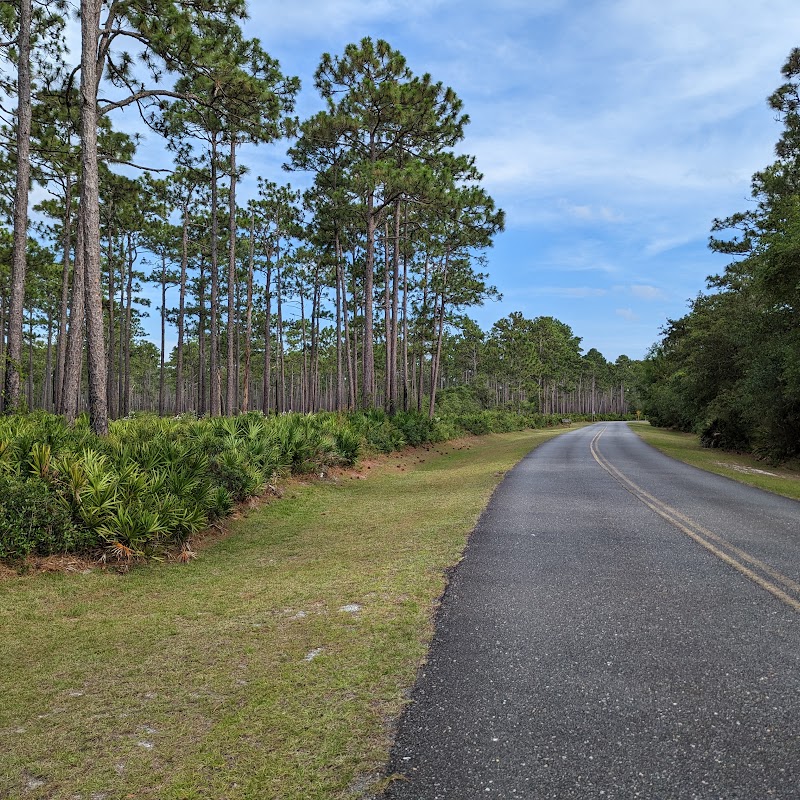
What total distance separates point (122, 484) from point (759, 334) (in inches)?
917

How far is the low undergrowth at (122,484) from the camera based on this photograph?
6.36 m

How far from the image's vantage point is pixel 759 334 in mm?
21141

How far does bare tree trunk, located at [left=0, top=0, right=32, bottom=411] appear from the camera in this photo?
14.2 metres

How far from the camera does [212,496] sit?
27.4ft

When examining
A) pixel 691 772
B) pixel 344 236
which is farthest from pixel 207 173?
pixel 691 772

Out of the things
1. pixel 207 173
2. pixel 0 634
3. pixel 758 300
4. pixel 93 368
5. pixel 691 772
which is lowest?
pixel 0 634

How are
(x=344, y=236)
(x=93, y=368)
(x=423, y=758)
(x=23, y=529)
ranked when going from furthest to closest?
(x=344, y=236), (x=93, y=368), (x=23, y=529), (x=423, y=758)

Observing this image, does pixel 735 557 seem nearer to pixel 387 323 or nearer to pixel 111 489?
A: pixel 111 489

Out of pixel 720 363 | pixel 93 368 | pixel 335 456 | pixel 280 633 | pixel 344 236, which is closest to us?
pixel 280 633

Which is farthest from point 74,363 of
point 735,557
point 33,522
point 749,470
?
point 749,470

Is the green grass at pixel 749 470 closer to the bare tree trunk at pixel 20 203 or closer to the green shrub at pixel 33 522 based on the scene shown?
the green shrub at pixel 33 522

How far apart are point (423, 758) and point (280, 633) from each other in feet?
7.07

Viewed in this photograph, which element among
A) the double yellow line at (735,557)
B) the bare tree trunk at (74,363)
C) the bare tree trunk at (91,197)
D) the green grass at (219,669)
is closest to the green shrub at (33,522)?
the green grass at (219,669)

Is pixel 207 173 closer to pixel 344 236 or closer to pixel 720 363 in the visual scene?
pixel 344 236
